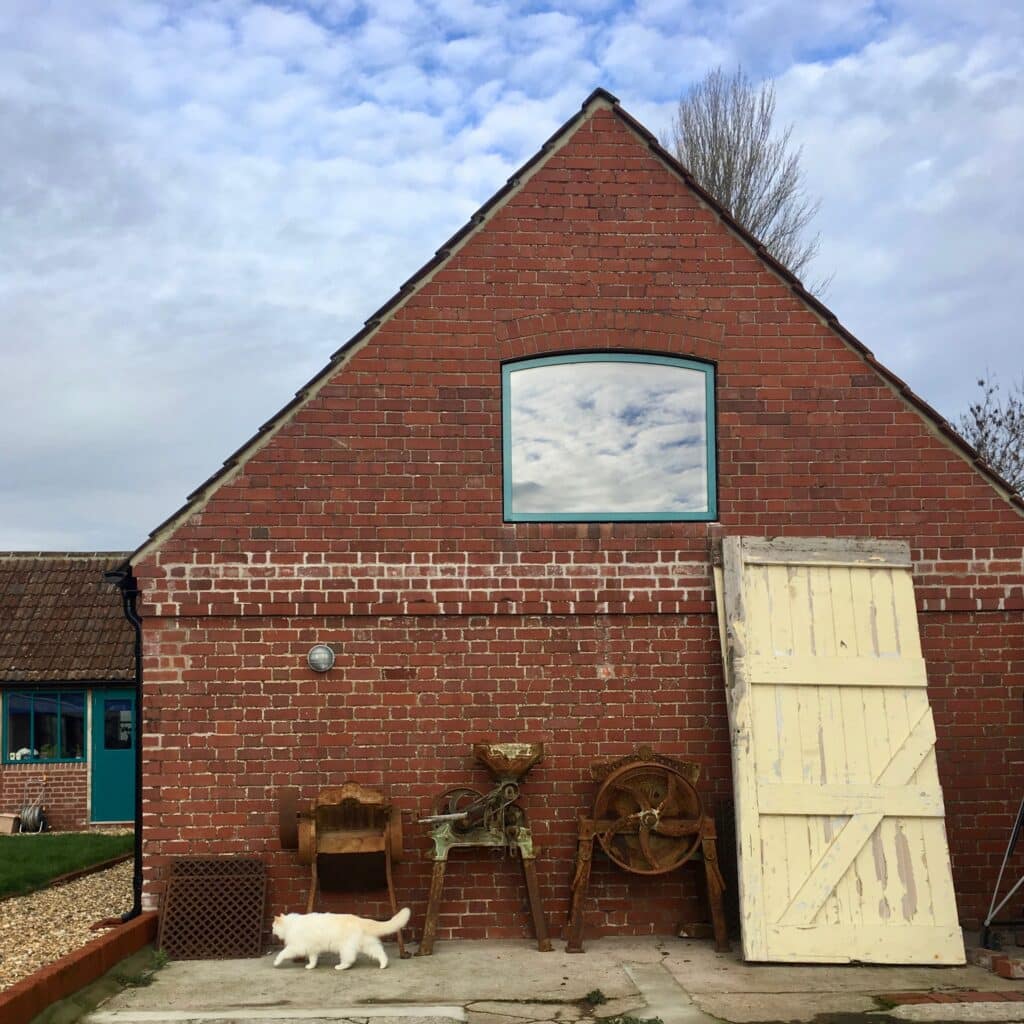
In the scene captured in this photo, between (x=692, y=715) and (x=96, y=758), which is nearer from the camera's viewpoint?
(x=692, y=715)

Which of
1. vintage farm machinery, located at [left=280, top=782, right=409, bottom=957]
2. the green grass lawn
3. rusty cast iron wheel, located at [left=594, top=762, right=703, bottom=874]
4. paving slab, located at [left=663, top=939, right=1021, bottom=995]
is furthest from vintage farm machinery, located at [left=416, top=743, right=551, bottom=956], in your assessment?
the green grass lawn

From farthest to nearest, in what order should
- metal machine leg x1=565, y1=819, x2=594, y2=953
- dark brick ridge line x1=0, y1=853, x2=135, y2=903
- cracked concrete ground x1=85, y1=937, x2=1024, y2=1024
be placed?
dark brick ridge line x1=0, y1=853, x2=135, y2=903 → metal machine leg x1=565, y1=819, x2=594, y2=953 → cracked concrete ground x1=85, y1=937, x2=1024, y2=1024

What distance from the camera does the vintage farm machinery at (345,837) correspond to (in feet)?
28.1

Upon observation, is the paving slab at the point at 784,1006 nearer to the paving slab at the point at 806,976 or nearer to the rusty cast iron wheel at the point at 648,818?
the paving slab at the point at 806,976

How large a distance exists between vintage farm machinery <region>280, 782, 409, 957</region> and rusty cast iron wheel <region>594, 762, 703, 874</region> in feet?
5.00

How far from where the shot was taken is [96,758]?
21094 mm

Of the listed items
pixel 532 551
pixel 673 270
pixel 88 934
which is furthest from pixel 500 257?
pixel 88 934

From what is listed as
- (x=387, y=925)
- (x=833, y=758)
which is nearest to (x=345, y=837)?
(x=387, y=925)

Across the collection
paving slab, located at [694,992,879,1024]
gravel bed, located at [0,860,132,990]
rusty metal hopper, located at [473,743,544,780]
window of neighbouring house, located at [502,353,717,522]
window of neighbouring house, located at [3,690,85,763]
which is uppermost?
window of neighbouring house, located at [502,353,717,522]

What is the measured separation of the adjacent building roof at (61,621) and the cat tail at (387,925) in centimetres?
1343

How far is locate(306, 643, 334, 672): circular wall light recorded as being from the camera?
9148mm

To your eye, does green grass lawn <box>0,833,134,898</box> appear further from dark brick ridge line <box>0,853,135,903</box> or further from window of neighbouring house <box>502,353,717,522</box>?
window of neighbouring house <box>502,353,717,522</box>

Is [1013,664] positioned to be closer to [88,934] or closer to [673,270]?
[673,270]

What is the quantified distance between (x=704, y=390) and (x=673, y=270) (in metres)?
0.98
